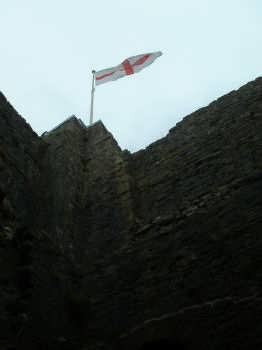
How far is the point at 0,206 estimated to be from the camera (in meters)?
6.56

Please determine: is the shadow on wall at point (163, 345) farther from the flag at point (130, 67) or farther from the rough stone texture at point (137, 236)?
the flag at point (130, 67)

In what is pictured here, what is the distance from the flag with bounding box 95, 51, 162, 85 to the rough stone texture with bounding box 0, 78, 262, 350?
4565 mm

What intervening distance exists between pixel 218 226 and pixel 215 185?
3.30 feet

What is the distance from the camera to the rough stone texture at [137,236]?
538 centimetres

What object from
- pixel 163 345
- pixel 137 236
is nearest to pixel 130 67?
pixel 137 236

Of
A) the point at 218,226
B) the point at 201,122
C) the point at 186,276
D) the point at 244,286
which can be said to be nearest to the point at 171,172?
the point at 201,122

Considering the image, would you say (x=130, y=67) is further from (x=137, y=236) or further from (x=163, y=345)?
(x=163, y=345)

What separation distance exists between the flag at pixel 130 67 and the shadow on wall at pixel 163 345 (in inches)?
369

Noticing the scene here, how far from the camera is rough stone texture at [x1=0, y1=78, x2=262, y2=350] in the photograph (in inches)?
212

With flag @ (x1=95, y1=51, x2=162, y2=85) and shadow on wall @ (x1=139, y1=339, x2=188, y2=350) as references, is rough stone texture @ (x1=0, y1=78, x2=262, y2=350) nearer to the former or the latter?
shadow on wall @ (x1=139, y1=339, x2=188, y2=350)

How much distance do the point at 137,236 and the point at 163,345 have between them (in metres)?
2.16

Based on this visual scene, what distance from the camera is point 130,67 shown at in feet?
45.1

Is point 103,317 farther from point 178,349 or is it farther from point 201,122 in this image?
point 201,122

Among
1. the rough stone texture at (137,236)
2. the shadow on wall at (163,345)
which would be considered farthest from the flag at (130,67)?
the shadow on wall at (163,345)
